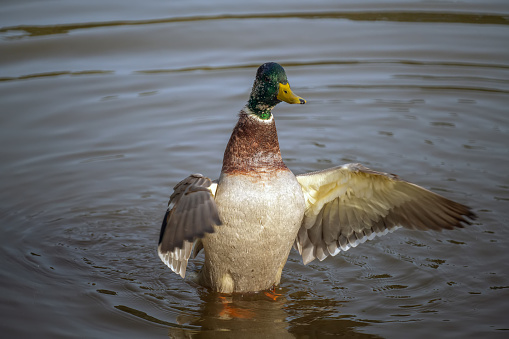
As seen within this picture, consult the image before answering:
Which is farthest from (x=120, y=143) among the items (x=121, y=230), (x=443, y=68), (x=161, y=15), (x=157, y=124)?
(x=443, y=68)

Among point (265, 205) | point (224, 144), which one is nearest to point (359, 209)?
point (265, 205)

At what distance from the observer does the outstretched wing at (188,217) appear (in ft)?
14.5

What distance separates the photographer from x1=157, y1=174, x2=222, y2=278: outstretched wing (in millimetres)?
4414

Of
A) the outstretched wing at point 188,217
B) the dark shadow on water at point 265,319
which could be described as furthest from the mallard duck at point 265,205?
the dark shadow on water at point 265,319

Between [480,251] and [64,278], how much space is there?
147 inches

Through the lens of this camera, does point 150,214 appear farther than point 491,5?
No

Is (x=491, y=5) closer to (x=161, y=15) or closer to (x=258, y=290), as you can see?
(x=161, y=15)

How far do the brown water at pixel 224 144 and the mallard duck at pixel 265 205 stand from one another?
373mm

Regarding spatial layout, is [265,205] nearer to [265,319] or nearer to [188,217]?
[188,217]

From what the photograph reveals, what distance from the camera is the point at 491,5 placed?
1162 centimetres

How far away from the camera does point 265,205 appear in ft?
15.9

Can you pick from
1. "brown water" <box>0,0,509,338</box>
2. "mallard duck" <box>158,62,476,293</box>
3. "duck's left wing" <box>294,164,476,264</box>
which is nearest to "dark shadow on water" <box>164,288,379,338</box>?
"brown water" <box>0,0,509,338</box>

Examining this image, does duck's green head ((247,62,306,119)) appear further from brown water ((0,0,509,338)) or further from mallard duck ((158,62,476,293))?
brown water ((0,0,509,338))

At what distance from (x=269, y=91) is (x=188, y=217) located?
1.19 m
